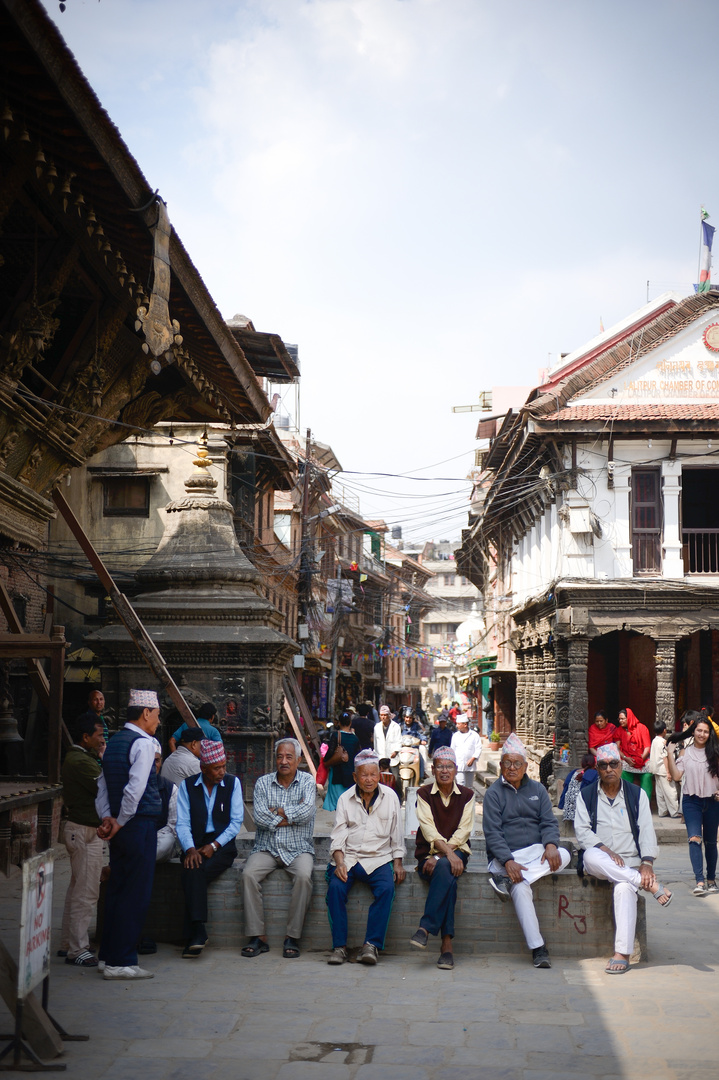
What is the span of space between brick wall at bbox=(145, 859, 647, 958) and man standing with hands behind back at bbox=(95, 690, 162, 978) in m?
0.77

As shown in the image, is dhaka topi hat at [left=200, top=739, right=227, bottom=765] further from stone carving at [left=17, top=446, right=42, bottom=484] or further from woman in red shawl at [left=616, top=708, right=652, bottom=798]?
woman in red shawl at [left=616, top=708, right=652, bottom=798]

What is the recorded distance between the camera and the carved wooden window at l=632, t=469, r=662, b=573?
24609 mm

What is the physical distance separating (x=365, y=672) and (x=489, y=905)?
5362cm

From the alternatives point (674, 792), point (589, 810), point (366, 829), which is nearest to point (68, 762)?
point (366, 829)

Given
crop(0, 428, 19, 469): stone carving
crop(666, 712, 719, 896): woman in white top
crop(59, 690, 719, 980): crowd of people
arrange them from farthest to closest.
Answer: crop(666, 712, 719, 896): woman in white top → crop(0, 428, 19, 469): stone carving → crop(59, 690, 719, 980): crowd of people

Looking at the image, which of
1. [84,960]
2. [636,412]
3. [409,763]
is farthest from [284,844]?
[636,412]

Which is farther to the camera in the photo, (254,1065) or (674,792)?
(674,792)

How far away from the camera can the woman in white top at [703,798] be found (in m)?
11.3

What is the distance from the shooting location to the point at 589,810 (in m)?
8.38

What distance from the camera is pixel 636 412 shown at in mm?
24609

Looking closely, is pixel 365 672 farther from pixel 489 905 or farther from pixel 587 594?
pixel 489 905

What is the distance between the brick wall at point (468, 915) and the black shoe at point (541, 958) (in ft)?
0.85

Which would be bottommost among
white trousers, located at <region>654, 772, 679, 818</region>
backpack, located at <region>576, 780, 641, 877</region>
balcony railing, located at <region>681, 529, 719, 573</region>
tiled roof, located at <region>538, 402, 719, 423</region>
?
white trousers, located at <region>654, 772, 679, 818</region>

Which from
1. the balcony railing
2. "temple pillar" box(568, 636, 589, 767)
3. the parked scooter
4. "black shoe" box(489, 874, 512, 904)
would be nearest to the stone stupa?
the parked scooter
